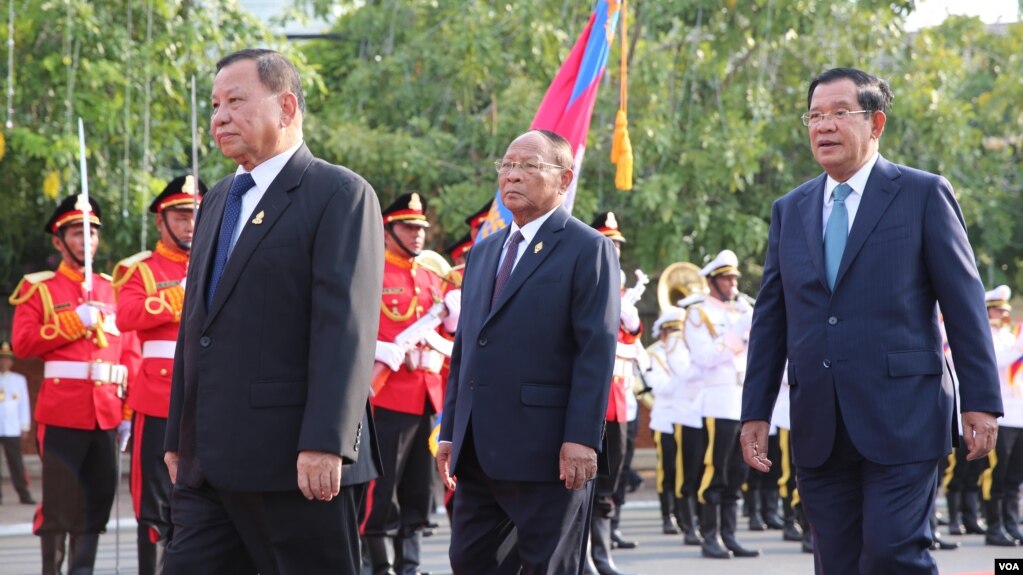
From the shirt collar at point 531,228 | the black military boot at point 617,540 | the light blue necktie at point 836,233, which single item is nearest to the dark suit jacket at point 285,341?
the shirt collar at point 531,228

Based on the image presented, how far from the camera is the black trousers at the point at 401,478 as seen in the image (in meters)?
8.38

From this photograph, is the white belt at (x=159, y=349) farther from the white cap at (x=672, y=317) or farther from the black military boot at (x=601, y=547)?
the white cap at (x=672, y=317)

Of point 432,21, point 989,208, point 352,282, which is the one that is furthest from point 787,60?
point 352,282

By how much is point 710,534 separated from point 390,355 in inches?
144

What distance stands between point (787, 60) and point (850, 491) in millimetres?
12799

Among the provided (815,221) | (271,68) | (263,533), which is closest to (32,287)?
(271,68)

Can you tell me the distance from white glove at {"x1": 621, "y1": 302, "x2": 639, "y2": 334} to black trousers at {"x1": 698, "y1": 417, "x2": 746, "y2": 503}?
182 centimetres

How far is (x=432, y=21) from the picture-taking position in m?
17.0

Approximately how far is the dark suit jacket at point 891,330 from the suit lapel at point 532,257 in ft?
3.03

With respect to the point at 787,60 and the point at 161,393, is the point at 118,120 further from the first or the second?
the point at 787,60

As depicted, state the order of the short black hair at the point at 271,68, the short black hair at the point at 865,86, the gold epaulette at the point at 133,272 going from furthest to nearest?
the gold epaulette at the point at 133,272, the short black hair at the point at 865,86, the short black hair at the point at 271,68

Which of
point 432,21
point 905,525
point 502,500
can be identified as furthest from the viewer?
point 432,21

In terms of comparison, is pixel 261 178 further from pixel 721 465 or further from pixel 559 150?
pixel 721 465

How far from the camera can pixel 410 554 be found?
8.60 metres
